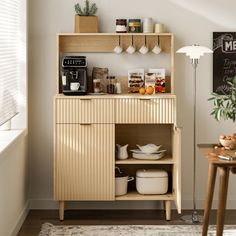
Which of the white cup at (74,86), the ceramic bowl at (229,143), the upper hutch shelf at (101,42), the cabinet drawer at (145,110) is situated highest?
the upper hutch shelf at (101,42)

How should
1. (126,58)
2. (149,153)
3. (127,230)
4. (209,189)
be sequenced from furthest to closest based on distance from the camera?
1. (126,58)
2. (149,153)
3. (127,230)
4. (209,189)

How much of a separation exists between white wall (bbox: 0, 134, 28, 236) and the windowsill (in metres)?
0.02

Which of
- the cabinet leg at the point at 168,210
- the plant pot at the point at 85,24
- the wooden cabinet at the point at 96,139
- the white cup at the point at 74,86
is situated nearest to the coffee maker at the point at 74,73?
the white cup at the point at 74,86

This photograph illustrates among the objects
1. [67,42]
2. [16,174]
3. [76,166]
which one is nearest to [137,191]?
[76,166]

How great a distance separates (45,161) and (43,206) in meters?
0.39

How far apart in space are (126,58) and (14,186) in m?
1.49

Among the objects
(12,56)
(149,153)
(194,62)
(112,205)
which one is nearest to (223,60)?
(194,62)

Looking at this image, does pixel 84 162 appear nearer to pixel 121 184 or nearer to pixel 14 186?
pixel 121 184

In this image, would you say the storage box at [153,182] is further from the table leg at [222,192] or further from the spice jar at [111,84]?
the table leg at [222,192]

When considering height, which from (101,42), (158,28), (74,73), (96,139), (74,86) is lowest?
(96,139)

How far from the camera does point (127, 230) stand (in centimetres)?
475

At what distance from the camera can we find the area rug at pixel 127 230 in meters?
4.66

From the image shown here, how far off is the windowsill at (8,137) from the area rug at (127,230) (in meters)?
0.75

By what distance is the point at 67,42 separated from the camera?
5.24 meters
